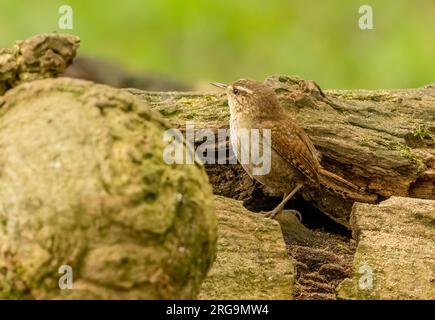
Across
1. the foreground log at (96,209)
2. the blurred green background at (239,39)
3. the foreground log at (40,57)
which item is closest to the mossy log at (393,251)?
the foreground log at (96,209)

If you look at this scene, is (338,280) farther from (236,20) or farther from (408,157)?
(236,20)

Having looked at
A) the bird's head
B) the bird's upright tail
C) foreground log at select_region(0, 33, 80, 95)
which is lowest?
the bird's upright tail

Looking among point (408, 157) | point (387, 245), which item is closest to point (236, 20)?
point (408, 157)

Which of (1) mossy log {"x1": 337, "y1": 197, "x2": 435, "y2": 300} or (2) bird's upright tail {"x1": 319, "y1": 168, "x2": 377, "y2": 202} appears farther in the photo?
(2) bird's upright tail {"x1": 319, "y1": 168, "x2": 377, "y2": 202}

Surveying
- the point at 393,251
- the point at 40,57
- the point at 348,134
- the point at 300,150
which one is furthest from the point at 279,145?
the point at 40,57

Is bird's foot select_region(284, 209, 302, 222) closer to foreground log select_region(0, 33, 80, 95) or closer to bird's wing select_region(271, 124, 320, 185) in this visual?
bird's wing select_region(271, 124, 320, 185)

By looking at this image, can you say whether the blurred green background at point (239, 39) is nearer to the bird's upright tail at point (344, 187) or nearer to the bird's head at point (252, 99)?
the bird's head at point (252, 99)

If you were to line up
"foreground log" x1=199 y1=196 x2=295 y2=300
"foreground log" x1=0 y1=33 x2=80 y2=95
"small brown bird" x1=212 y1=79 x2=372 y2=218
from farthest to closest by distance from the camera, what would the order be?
"small brown bird" x1=212 y1=79 x2=372 y2=218
"foreground log" x1=199 y1=196 x2=295 y2=300
"foreground log" x1=0 y1=33 x2=80 y2=95

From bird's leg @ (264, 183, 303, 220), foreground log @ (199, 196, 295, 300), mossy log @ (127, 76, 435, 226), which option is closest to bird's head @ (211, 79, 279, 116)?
mossy log @ (127, 76, 435, 226)
